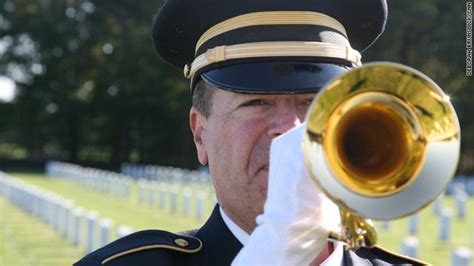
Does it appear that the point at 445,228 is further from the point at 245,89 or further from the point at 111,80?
the point at 111,80

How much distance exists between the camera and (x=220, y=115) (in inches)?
101

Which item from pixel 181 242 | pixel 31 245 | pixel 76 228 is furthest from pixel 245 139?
pixel 76 228

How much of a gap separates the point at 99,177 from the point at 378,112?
2742 centimetres

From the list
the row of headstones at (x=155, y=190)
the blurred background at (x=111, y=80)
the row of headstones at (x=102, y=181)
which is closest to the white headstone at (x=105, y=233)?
the row of headstones at (x=155, y=190)

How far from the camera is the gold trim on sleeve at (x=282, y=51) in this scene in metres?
2.56

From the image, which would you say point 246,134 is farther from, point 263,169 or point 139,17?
point 139,17

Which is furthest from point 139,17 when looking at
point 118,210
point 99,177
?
point 118,210

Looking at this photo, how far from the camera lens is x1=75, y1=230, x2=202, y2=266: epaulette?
2682mm

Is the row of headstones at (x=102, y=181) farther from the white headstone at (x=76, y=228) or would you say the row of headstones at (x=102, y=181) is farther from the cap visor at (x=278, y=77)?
the cap visor at (x=278, y=77)

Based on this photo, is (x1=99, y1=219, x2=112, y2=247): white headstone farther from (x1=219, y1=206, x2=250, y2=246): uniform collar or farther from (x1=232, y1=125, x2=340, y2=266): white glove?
(x1=232, y1=125, x2=340, y2=266): white glove

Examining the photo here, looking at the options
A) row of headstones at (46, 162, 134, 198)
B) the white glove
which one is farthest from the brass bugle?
row of headstones at (46, 162, 134, 198)

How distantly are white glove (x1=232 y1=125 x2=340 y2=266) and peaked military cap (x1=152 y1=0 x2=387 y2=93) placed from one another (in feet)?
1.32

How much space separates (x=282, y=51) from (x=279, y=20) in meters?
0.11

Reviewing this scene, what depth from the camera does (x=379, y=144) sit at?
2055 millimetres
